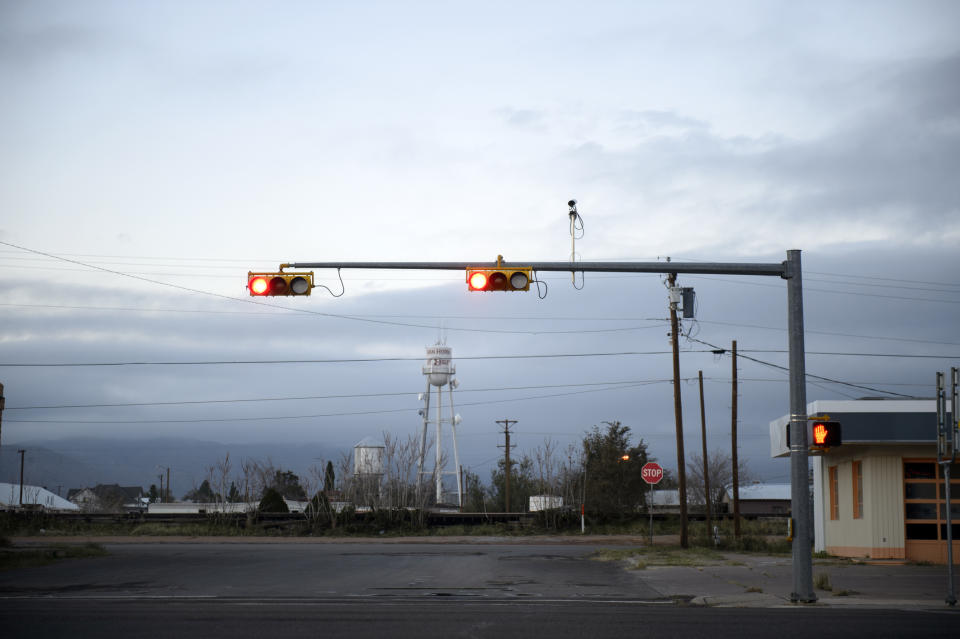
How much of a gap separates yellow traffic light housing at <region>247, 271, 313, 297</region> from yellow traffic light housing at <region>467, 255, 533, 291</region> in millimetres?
2855

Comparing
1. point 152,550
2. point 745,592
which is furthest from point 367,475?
point 745,592

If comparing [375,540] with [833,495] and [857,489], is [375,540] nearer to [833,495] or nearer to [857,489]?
[833,495]

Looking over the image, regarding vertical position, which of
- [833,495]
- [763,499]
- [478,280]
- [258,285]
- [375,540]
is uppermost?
[478,280]

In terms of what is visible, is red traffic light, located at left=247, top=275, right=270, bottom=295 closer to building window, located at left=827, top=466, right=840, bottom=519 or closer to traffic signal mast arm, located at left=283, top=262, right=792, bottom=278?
traffic signal mast arm, located at left=283, top=262, right=792, bottom=278

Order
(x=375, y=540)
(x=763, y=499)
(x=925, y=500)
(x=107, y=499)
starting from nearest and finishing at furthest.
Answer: (x=925, y=500), (x=375, y=540), (x=763, y=499), (x=107, y=499)

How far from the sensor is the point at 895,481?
27500 millimetres

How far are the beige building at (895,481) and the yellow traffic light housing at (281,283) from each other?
17.2 m

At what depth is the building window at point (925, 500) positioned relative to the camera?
27062 mm

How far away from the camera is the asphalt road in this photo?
12.8 m

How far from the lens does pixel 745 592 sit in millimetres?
18500

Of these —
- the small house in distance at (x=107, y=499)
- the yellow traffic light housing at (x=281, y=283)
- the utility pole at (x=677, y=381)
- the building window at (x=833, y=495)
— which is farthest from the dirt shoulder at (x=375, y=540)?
the small house in distance at (x=107, y=499)

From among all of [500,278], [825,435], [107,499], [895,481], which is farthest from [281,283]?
[107,499]

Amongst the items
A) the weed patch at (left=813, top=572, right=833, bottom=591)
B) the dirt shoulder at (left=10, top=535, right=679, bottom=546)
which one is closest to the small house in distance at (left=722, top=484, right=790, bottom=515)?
the dirt shoulder at (left=10, top=535, right=679, bottom=546)

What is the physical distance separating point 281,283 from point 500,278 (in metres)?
3.83
